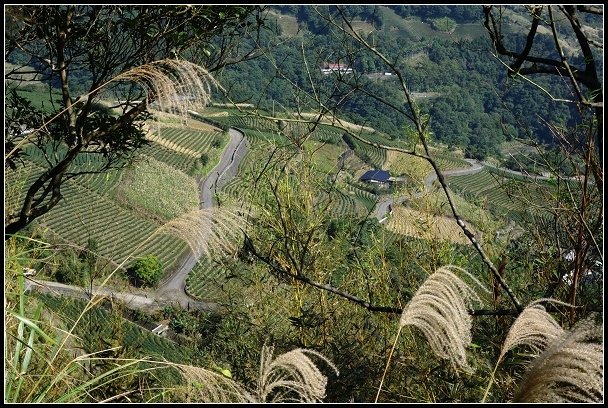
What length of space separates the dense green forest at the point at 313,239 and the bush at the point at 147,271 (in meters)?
16.0

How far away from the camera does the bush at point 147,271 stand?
63.4 feet

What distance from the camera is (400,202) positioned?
9.99 ft

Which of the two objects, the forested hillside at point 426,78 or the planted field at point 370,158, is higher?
the forested hillside at point 426,78

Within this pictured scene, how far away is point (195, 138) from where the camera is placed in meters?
35.4

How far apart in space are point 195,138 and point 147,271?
16920mm

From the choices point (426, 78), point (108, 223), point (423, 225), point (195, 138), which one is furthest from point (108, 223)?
point (426, 78)

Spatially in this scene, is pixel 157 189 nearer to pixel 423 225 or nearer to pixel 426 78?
pixel 426 78

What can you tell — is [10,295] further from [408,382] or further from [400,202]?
[400,202]

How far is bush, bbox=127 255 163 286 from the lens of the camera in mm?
19312

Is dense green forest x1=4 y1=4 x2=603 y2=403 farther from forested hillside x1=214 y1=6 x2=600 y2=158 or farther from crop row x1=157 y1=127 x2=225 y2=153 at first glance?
crop row x1=157 y1=127 x2=225 y2=153

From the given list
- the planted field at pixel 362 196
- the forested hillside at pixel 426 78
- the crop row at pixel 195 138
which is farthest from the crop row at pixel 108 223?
the forested hillside at pixel 426 78

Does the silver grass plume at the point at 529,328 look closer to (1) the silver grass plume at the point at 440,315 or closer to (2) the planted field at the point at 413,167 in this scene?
(1) the silver grass plume at the point at 440,315

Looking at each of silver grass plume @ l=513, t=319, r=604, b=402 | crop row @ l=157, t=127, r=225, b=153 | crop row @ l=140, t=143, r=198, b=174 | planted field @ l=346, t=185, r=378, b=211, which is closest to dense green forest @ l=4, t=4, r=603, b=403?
silver grass plume @ l=513, t=319, r=604, b=402

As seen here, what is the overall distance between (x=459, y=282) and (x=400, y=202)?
1.78 metres
